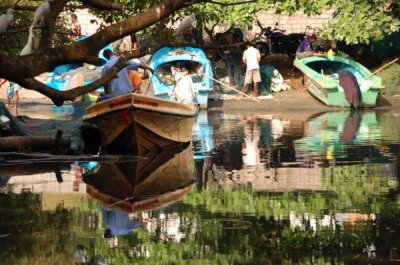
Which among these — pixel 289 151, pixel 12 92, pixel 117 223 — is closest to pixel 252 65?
pixel 12 92

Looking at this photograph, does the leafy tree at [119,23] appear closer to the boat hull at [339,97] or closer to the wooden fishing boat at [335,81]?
the wooden fishing boat at [335,81]

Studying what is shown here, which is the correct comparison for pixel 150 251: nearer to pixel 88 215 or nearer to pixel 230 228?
pixel 230 228

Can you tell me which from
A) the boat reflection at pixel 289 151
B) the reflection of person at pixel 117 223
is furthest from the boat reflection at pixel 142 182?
the boat reflection at pixel 289 151

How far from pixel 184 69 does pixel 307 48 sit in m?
5.23

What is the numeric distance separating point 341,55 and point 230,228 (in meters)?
24.4

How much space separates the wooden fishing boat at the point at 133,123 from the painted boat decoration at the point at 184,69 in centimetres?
1070

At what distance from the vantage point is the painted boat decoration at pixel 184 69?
107 ft

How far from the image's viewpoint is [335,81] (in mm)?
33438

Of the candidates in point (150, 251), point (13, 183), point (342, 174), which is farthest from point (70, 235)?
point (342, 174)

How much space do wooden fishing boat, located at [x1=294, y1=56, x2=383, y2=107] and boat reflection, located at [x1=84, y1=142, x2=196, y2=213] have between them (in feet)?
44.6

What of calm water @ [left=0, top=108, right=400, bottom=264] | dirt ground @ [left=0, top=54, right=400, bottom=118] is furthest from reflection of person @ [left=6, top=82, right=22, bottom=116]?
calm water @ [left=0, top=108, right=400, bottom=264]

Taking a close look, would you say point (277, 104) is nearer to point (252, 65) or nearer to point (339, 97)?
point (252, 65)

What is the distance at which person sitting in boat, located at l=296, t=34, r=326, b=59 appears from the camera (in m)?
35.5

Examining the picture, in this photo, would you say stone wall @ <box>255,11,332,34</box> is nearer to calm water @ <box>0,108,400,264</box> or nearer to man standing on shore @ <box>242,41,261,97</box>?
man standing on shore @ <box>242,41,261,97</box>
